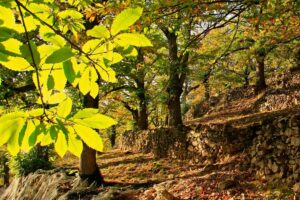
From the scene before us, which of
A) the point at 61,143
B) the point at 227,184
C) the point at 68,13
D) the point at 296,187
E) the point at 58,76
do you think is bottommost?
the point at 296,187

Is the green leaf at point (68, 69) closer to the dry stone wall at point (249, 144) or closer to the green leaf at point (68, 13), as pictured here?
the green leaf at point (68, 13)

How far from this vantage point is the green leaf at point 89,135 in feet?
3.25

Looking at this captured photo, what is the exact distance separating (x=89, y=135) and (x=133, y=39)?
325 mm

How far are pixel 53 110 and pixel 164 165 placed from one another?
36.8ft

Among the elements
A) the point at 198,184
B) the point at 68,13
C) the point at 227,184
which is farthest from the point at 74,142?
the point at 198,184

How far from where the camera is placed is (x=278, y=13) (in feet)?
17.0

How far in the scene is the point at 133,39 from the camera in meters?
1.01

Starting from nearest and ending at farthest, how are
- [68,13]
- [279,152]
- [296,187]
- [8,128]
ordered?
[8,128], [68,13], [296,187], [279,152]

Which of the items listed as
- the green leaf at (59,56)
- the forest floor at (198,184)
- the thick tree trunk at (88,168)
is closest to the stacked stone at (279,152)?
the forest floor at (198,184)

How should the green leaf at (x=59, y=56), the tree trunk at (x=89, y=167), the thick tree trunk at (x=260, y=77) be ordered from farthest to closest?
the thick tree trunk at (x=260, y=77)
the tree trunk at (x=89, y=167)
the green leaf at (x=59, y=56)

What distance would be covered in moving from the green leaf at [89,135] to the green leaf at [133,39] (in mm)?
295

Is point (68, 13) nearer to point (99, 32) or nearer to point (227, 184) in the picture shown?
point (99, 32)

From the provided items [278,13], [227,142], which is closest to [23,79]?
[227,142]

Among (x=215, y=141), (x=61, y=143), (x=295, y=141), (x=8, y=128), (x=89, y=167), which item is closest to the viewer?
(x=8, y=128)
